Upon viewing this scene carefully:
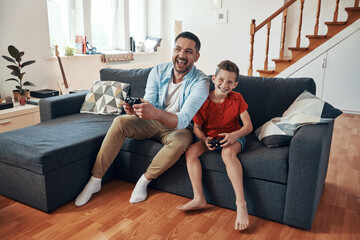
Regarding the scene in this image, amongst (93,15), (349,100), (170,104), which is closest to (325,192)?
(170,104)

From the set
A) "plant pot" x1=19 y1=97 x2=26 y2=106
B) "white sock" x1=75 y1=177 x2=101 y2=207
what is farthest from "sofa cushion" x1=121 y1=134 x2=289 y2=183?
"plant pot" x1=19 y1=97 x2=26 y2=106

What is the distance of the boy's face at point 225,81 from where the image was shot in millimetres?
1927

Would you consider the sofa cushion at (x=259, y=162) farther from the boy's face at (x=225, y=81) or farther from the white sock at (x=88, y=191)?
the white sock at (x=88, y=191)

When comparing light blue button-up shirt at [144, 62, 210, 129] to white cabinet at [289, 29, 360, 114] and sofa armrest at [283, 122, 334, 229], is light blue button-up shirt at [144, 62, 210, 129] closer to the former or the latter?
sofa armrest at [283, 122, 334, 229]

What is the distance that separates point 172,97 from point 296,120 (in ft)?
2.68

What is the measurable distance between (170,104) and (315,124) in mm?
931

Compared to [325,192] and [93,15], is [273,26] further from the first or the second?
[325,192]

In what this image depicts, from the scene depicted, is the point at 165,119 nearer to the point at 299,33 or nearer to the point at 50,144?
the point at 50,144

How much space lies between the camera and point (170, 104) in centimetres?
220

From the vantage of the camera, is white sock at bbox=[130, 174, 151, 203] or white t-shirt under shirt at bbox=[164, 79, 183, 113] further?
white t-shirt under shirt at bbox=[164, 79, 183, 113]

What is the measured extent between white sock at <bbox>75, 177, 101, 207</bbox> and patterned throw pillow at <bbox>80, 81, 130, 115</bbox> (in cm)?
78

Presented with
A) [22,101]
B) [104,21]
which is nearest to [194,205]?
[22,101]

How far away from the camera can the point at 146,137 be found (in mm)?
2158

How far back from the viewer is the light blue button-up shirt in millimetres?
1963
